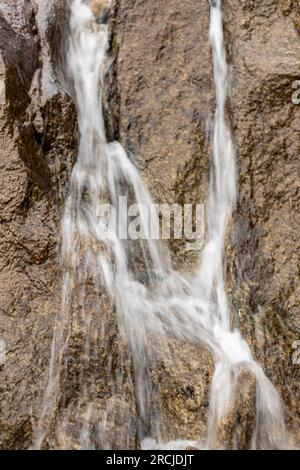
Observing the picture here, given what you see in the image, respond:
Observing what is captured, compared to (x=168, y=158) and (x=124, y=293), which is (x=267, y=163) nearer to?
(x=168, y=158)

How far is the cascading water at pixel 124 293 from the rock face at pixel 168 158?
87 millimetres

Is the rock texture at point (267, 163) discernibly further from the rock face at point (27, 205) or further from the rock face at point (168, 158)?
the rock face at point (27, 205)

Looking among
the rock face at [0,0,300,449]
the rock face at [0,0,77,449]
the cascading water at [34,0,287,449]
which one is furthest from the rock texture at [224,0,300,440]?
the rock face at [0,0,77,449]

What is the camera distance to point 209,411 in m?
4.16

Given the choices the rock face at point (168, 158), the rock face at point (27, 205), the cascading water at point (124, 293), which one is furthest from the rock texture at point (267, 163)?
the rock face at point (27, 205)

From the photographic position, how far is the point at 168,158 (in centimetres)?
531

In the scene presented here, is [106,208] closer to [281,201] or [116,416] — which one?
[281,201]

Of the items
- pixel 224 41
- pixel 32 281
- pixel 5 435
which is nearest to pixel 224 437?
pixel 5 435

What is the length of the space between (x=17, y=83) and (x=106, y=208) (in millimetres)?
1246

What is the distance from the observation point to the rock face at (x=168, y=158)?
4285 millimetres

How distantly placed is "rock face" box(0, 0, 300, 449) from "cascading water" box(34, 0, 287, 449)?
9 centimetres

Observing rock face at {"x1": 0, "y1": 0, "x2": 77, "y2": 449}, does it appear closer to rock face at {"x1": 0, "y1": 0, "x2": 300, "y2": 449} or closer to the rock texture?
rock face at {"x1": 0, "y1": 0, "x2": 300, "y2": 449}
